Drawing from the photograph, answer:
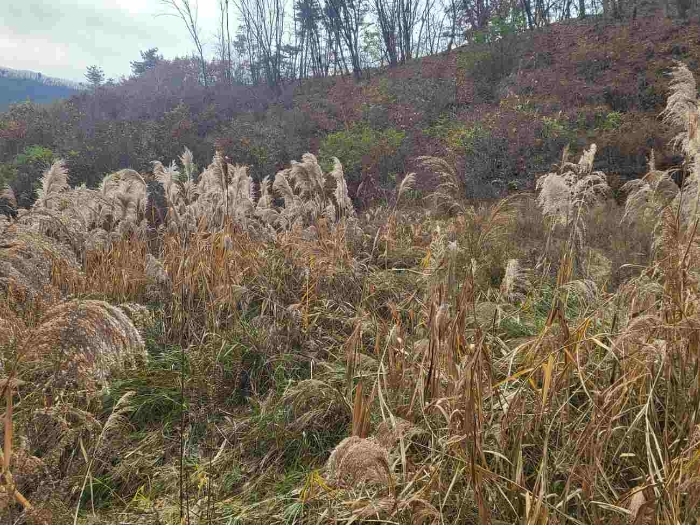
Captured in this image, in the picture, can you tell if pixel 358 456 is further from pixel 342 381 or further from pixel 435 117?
pixel 435 117

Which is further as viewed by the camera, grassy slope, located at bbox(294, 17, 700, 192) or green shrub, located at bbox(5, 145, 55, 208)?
green shrub, located at bbox(5, 145, 55, 208)

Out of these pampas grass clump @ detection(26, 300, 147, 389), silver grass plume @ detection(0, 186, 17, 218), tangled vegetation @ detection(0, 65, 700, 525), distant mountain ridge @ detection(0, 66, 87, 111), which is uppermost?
distant mountain ridge @ detection(0, 66, 87, 111)

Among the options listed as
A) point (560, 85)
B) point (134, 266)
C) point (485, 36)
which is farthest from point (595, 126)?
point (134, 266)

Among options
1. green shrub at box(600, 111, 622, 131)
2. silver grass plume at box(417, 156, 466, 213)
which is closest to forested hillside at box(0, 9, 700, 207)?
green shrub at box(600, 111, 622, 131)

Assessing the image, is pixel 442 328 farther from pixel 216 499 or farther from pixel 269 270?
pixel 269 270

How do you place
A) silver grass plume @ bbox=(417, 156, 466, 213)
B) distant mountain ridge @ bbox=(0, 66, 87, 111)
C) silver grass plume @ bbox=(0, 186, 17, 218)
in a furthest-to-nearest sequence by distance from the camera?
distant mountain ridge @ bbox=(0, 66, 87, 111) → silver grass plume @ bbox=(0, 186, 17, 218) → silver grass plume @ bbox=(417, 156, 466, 213)

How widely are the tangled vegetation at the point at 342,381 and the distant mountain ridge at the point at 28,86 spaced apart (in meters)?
67.4

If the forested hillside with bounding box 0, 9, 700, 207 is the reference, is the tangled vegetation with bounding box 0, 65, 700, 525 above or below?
below

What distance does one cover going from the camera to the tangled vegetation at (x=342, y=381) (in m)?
1.49

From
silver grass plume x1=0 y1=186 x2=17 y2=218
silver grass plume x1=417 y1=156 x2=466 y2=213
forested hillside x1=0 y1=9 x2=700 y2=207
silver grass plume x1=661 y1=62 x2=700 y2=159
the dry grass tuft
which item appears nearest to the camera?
the dry grass tuft

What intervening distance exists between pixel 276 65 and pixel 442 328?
25849 mm

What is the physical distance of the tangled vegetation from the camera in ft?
4.89

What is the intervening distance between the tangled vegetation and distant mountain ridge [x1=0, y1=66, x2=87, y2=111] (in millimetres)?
67371

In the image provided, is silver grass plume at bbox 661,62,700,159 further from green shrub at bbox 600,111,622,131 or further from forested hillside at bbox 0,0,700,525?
green shrub at bbox 600,111,622,131
